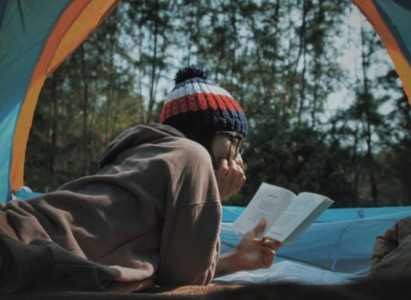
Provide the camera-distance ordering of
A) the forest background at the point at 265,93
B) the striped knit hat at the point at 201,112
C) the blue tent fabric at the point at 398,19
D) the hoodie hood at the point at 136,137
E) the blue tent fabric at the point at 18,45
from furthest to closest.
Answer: the forest background at the point at 265,93 → the blue tent fabric at the point at 18,45 → the blue tent fabric at the point at 398,19 → the striped knit hat at the point at 201,112 → the hoodie hood at the point at 136,137

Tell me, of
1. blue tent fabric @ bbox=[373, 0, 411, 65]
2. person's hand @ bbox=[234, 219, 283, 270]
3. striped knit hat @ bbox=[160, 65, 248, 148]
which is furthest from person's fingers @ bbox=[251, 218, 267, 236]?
blue tent fabric @ bbox=[373, 0, 411, 65]

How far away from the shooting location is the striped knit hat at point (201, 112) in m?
1.40

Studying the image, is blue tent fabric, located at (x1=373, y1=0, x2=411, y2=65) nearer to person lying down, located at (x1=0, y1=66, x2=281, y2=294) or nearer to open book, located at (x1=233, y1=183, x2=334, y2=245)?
open book, located at (x1=233, y1=183, x2=334, y2=245)

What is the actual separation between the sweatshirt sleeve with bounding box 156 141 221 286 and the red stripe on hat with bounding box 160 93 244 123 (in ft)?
0.81

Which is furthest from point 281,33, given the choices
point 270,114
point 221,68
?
point 270,114

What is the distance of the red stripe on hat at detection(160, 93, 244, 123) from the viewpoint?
4.59ft

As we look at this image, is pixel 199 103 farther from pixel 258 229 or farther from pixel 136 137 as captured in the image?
pixel 258 229

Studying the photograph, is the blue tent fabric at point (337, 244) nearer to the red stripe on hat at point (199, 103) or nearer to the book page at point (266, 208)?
the book page at point (266, 208)

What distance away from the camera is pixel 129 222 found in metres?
1.09

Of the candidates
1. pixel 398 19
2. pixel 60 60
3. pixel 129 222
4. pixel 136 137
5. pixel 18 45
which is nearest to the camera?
pixel 129 222

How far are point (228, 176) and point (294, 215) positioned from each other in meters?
0.20

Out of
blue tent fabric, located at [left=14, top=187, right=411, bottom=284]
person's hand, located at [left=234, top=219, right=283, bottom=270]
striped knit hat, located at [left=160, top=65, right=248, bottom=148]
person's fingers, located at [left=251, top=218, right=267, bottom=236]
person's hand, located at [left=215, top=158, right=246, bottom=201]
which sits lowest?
blue tent fabric, located at [left=14, top=187, right=411, bottom=284]

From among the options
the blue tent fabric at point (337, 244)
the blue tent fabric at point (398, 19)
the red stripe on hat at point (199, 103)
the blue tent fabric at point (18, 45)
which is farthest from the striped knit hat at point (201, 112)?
the blue tent fabric at point (18, 45)

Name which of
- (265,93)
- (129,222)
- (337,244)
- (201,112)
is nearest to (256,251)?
(201,112)
